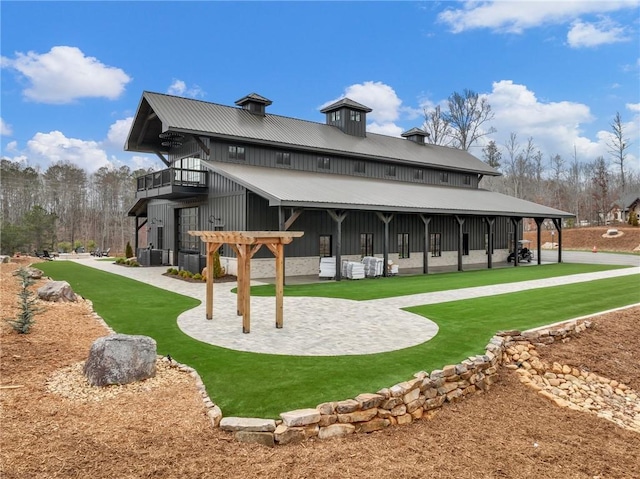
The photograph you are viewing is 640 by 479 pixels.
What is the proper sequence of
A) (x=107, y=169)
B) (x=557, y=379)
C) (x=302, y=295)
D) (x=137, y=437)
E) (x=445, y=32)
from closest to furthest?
(x=137, y=437), (x=557, y=379), (x=302, y=295), (x=445, y=32), (x=107, y=169)

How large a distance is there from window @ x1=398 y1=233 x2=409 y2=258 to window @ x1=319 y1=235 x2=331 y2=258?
4571 millimetres

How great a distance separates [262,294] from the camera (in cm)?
1237

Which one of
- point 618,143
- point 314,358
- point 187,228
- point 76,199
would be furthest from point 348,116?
point 618,143

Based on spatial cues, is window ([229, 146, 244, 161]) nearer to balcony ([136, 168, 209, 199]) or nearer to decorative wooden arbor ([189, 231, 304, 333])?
balcony ([136, 168, 209, 199])

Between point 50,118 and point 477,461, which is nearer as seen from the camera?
point 477,461

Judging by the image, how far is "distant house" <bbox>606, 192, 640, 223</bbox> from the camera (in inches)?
1945

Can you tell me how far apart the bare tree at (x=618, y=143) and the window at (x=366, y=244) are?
46.9 meters

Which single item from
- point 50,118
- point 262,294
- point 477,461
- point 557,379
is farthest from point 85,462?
point 50,118

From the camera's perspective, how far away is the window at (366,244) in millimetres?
19562

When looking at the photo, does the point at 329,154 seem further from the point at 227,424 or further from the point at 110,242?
the point at 110,242

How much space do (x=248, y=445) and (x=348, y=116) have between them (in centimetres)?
2355

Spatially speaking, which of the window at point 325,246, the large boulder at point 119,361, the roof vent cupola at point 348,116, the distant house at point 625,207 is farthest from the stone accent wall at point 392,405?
the distant house at point 625,207

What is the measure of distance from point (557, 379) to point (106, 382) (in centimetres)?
726

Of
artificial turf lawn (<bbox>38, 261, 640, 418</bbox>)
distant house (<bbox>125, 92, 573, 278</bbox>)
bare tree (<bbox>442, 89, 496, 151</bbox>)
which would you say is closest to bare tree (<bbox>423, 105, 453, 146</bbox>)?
bare tree (<bbox>442, 89, 496, 151</bbox>)
